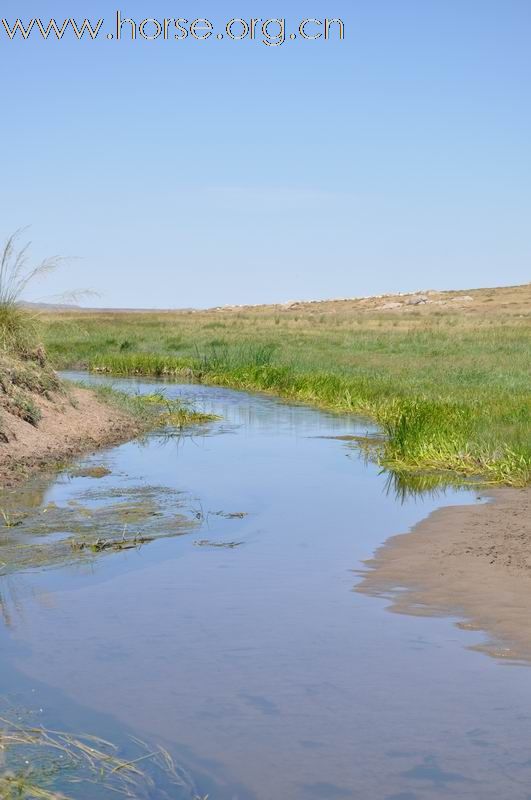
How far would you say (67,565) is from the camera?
410 inches

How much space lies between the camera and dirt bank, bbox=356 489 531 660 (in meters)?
8.31

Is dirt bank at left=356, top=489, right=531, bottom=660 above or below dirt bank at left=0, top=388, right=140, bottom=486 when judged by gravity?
below

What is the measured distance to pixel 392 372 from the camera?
33375mm

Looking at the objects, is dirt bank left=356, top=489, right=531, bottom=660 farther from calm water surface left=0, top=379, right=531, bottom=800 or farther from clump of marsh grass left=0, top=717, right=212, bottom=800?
clump of marsh grass left=0, top=717, right=212, bottom=800

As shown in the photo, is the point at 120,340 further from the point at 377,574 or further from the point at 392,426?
the point at 377,574

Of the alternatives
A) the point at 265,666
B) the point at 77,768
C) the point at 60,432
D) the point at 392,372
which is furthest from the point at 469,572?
the point at 392,372

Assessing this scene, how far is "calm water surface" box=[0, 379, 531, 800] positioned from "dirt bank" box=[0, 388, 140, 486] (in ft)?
10.8

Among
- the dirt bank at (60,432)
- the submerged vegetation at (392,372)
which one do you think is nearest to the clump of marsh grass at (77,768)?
the dirt bank at (60,432)

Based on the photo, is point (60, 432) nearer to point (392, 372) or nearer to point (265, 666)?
point (265, 666)

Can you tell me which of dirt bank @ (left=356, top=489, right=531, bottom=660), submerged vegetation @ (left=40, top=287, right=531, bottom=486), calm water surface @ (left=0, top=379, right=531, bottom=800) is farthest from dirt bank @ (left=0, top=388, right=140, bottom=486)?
dirt bank @ (left=356, top=489, right=531, bottom=660)

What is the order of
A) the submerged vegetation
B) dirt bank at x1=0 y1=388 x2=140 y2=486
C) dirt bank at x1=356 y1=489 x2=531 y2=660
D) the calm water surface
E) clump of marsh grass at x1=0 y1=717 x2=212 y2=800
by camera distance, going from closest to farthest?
clump of marsh grass at x1=0 y1=717 x2=212 y2=800 → the calm water surface → dirt bank at x1=356 y1=489 x2=531 y2=660 → dirt bank at x1=0 y1=388 x2=140 y2=486 → the submerged vegetation

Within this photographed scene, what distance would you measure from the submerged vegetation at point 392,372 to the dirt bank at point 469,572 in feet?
10.5

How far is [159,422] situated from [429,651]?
636 inches

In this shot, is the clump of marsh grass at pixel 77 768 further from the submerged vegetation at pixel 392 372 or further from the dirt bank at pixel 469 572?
the submerged vegetation at pixel 392 372
